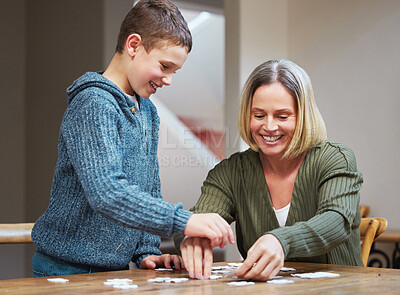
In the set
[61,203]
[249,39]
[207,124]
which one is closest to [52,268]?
[61,203]

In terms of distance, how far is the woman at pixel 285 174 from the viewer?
1.70 meters

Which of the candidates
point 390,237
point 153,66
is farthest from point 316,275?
point 390,237

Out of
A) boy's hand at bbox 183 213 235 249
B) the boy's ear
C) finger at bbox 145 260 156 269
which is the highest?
the boy's ear

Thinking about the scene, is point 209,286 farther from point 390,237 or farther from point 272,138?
point 390,237

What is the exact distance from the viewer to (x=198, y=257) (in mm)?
1404

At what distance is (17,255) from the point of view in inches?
240

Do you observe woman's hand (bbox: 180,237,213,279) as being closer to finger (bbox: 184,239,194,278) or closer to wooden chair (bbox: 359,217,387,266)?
finger (bbox: 184,239,194,278)

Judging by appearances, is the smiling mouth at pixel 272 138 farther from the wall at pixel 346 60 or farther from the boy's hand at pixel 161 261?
the wall at pixel 346 60

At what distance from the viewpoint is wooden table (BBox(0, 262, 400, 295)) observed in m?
1.17

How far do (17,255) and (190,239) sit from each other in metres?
5.16

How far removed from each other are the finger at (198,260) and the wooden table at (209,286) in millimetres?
35

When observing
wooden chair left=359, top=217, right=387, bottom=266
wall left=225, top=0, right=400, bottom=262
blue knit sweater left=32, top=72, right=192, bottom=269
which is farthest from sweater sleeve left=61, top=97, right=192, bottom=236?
wall left=225, top=0, right=400, bottom=262

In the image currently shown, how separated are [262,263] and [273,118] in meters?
0.61

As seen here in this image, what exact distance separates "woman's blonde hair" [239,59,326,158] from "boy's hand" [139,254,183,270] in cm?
52
